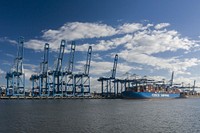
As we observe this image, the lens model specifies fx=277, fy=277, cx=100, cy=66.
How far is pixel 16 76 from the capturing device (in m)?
141

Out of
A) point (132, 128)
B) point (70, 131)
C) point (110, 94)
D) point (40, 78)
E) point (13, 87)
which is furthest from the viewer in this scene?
point (110, 94)

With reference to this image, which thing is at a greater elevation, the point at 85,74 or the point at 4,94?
the point at 85,74

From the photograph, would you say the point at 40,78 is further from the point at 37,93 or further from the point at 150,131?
the point at 150,131

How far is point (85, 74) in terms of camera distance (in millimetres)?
160125

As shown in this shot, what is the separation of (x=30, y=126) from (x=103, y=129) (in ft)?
32.3

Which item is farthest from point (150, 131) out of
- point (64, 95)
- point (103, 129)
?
point (64, 95)

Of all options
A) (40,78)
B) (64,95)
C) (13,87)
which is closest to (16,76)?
(13,87)

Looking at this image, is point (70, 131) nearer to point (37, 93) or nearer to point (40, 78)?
point (40, 78)

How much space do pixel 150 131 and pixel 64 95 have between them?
425 ft

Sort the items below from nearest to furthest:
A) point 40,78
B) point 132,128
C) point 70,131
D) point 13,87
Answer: point 70,131, point 132,128, point 13,87, point 40,78

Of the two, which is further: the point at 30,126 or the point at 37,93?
the point at 37,93

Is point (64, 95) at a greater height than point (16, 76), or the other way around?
point (16, 76)

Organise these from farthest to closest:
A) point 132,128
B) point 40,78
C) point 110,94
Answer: point 110,94 → point 40,78 → point 132,128

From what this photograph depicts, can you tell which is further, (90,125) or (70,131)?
(90,125)
